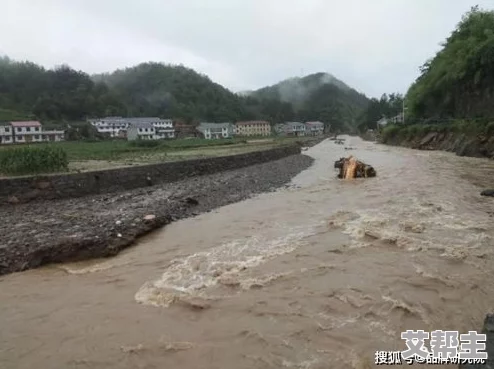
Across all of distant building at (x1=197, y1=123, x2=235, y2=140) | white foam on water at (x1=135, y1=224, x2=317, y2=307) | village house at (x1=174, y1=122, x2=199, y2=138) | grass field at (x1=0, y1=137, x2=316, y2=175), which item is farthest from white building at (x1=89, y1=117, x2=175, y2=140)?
white foam on water at (x1=135, y1=224, x2=317, y2=307)

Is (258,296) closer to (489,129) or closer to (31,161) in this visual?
(31,161)

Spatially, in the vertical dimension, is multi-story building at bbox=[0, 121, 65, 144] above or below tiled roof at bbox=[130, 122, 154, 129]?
below

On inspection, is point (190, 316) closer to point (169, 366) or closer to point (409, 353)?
point (169, 366)

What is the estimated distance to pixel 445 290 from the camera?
688cm

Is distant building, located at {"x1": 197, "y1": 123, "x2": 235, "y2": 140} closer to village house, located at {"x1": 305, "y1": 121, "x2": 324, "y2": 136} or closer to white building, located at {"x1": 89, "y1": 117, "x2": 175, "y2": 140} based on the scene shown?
white building, located at {"x1": 89, "y1": 117, "x2": 175, "y2": 140}

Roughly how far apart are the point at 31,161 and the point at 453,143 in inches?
1546

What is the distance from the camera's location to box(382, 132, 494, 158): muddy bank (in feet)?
110

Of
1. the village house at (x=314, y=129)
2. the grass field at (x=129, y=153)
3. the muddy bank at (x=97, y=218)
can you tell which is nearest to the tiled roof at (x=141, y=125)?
the grass field at (x=129, y=153)

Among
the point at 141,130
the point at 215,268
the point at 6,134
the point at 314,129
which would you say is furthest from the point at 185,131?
the point at 215,268

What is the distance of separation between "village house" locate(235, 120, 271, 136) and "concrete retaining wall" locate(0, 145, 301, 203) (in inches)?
3590

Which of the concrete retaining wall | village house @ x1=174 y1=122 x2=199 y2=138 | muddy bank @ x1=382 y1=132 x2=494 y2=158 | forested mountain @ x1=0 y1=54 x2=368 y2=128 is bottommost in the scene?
the concrete retaining wall

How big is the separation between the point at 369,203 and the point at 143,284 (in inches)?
406

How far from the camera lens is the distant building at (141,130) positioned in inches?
3499

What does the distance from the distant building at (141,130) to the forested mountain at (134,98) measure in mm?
17335
